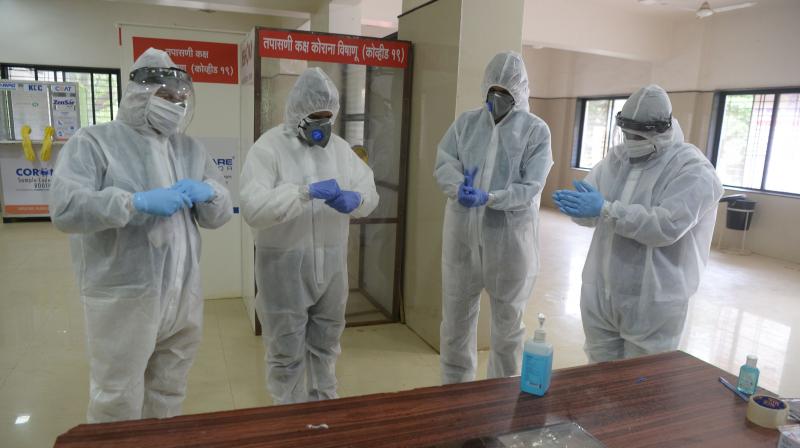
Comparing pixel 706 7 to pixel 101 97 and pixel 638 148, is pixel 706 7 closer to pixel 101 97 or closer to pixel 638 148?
pixel 638 148

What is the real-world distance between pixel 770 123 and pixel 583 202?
6.11 metres

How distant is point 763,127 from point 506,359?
20.0ft


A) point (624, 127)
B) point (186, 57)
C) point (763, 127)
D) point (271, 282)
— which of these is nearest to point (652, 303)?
point (624, 127)

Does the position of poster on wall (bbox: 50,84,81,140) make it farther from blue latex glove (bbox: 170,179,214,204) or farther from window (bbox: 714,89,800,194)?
window (bbox: 714,89,800,194)

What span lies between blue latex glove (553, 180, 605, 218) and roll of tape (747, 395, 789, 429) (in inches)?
32.9

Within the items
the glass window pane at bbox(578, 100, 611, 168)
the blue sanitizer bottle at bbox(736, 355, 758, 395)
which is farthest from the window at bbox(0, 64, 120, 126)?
the blue sanitizer bottle at bbox(736, 355, 758, 395)

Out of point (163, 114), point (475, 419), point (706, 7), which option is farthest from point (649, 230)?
point (706, 7)

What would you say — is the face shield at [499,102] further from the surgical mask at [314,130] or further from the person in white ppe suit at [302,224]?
the surgical mask at [314,130]

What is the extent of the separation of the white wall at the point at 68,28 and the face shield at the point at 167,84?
18.5 ft

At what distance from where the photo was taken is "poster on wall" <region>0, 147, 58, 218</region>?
250 inches

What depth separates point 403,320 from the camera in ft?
12.1

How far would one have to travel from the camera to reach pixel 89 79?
25.5 feet

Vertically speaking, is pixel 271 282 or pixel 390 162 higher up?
pixel 390 162

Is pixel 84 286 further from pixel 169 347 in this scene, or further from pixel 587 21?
pixel 587 21
